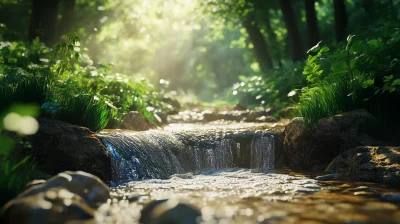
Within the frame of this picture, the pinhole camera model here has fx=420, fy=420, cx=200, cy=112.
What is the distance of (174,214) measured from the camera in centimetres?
366

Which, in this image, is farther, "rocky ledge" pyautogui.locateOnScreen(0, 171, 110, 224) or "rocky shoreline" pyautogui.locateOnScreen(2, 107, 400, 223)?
"rocky shoreline" pyautogui.locateOnScreen(2, 107, 400, 223)

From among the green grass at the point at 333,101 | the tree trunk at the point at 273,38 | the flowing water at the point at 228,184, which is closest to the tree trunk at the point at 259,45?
the tree trunk at the point at 273,38

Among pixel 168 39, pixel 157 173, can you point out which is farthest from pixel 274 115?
pixel 168 39

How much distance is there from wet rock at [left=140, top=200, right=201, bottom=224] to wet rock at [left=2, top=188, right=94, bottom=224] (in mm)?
612

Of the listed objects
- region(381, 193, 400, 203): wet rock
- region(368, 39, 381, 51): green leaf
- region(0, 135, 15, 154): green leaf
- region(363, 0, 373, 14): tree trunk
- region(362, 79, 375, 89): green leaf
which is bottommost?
region(381, 193, 400, 203): wet rock

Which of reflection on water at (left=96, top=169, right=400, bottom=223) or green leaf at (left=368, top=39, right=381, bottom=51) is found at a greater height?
green leaf at (left=368, top=39, right=381, bottom=51)

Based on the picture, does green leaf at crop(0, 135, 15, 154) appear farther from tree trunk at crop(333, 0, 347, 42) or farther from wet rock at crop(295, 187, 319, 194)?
tree trunk at crop(333, 0, 347, 42)

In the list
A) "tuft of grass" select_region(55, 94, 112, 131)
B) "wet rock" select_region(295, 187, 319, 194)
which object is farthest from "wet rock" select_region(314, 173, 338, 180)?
"tuft of grass" select_region(55, 94, 112, 131)

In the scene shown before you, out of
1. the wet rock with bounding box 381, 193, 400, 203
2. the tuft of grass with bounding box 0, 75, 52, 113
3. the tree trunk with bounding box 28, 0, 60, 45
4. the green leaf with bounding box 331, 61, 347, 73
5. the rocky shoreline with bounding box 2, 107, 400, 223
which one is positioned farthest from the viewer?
the tree trunk with bounding box 28, 0, 60, 45

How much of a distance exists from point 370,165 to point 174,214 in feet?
11.4

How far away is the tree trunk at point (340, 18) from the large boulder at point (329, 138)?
333 inches

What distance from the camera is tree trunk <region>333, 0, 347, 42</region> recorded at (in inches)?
585

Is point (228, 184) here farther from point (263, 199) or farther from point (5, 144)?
point (5, 144)

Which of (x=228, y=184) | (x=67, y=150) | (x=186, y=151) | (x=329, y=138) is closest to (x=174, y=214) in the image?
(x=228, y=184)
